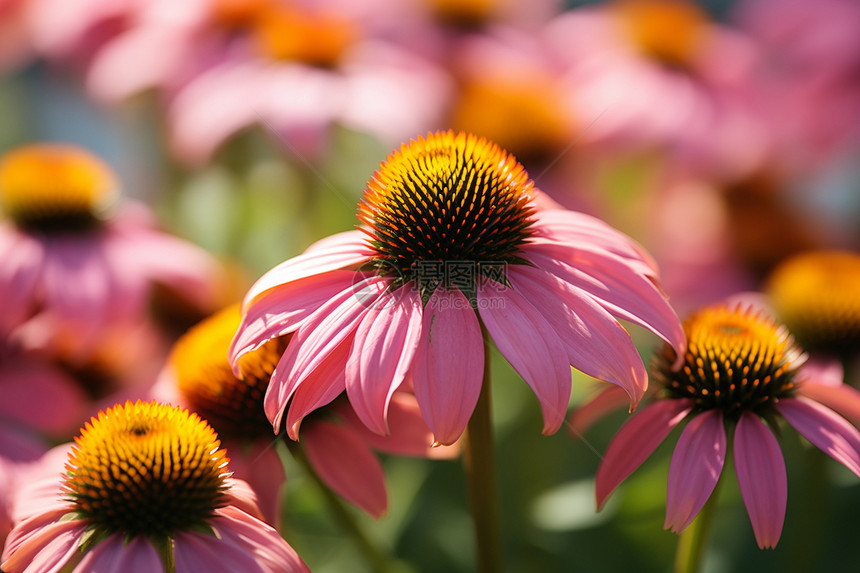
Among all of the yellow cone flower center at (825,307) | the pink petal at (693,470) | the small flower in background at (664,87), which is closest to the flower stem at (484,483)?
the pink petal at (693,470)

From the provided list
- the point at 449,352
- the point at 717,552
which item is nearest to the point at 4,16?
the point at 449,352

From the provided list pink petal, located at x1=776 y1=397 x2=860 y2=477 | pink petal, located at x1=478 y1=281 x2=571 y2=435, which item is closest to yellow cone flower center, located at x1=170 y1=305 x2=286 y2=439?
pink petal, located at x1=478 y1=281 x2=571 y2=435

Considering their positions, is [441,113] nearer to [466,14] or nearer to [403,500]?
[466,14]

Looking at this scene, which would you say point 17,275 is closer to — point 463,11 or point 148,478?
point 148,478

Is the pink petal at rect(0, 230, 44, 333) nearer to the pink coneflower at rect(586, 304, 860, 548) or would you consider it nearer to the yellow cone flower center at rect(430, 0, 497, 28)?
the pink coneflower at rect(586, 304, 860, 548)

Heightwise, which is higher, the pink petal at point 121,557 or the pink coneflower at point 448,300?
the pink coneflower at point 448,300

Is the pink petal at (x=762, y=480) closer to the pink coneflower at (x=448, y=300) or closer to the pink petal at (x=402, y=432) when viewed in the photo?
the pink coneflower at (x=448, y=300)

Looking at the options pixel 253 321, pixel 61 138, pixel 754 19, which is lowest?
pixel 61 138
